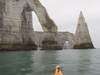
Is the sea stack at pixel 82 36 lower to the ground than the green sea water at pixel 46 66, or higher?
higher

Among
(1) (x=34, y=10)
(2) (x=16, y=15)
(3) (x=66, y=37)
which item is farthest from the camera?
(3) (x=66, y=37)

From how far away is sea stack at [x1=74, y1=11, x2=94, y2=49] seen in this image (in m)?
128

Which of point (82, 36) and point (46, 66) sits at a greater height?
point (82, 36)

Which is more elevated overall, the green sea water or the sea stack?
the sea stack

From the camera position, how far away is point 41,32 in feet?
379

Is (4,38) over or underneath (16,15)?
underneath

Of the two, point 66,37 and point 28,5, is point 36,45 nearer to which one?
point 28,5

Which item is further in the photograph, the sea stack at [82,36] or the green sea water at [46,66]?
the sea stack at [82,36]

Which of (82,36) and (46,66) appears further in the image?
(82,36)

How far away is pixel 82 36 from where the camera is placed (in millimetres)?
129125

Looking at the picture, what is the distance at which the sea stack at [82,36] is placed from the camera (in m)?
128

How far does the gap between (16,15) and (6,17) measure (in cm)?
464

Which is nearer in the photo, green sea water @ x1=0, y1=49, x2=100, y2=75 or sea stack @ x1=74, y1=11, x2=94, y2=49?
green sea water @ x1=0, y1=49, x2=100, y2=75

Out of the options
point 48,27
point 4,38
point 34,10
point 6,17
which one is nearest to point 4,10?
point 6,17
